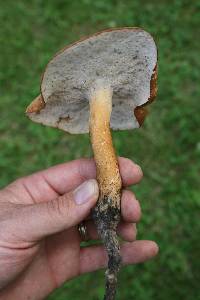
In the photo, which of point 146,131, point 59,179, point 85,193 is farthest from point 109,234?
point 146,131

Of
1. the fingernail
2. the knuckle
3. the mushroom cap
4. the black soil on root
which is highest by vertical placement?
the mushroom cap

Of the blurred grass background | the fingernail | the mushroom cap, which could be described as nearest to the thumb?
the fingernail

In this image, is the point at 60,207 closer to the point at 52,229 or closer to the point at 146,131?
the point at 52,229

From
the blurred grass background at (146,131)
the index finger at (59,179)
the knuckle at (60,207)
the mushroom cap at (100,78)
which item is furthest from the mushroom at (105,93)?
the blurred grass background at (146,131)

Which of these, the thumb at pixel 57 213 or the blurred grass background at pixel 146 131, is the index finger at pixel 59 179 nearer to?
the thumb at pixel 57 213

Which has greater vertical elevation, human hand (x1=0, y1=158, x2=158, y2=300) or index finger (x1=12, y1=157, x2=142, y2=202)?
index finger (x1=12, y1=157, x2=142, y2=202)

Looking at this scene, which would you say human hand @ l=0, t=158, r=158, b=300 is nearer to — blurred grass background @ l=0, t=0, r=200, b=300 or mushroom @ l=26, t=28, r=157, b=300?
mushroom @ l=26, t=28, r=157, b=300

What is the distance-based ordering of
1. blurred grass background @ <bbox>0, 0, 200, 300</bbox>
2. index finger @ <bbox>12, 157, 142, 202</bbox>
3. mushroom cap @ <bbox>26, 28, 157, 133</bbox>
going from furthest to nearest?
blurred grass background @ <bbox>0, 0, 200, 300</bbox>
index finger @ <bbox>12, 157, 142, 202</bbox>
mushroom cap @ <bbox>26, 28, 157, 133</bbox>
